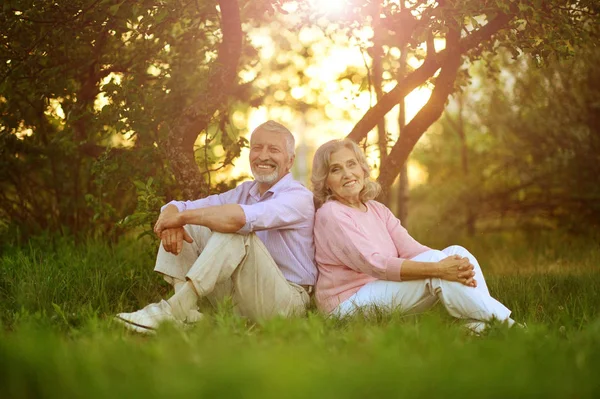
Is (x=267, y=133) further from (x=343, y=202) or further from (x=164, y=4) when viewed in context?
(x=164, y=4)

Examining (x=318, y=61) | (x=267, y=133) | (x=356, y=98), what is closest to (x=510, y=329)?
(x=267, y=133)

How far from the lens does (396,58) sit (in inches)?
288

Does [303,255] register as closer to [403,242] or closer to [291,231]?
[291,231]

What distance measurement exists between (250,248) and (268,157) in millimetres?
839

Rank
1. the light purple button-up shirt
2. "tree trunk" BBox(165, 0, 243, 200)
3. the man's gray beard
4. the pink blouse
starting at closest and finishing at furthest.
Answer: the pink blouse < the light purple button-up shirt < the man's gray beard < "tree trunk" BBox(165, 0, 243, 200)

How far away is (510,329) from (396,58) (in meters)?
4.51

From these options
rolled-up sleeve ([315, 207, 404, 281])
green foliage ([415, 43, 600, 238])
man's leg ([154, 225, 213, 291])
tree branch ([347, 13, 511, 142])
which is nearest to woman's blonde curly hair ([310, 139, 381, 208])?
rolled-up sleeve ([315, 207, 404, 281])

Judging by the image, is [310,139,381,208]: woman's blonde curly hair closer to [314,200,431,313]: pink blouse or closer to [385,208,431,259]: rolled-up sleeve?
[314,200,431,313]: pink blouse

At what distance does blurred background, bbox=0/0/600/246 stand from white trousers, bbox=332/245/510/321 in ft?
5.39

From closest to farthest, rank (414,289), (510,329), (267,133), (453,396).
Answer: (453,396) < (510,329) < (414,289) < (267,133)

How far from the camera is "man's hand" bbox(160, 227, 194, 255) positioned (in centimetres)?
425

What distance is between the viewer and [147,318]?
12.6 feet

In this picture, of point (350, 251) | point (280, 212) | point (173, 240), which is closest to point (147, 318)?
point (173, 240)

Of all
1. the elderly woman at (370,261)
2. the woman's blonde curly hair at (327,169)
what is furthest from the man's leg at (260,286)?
the woman's blonde curly hair at (327,169)
